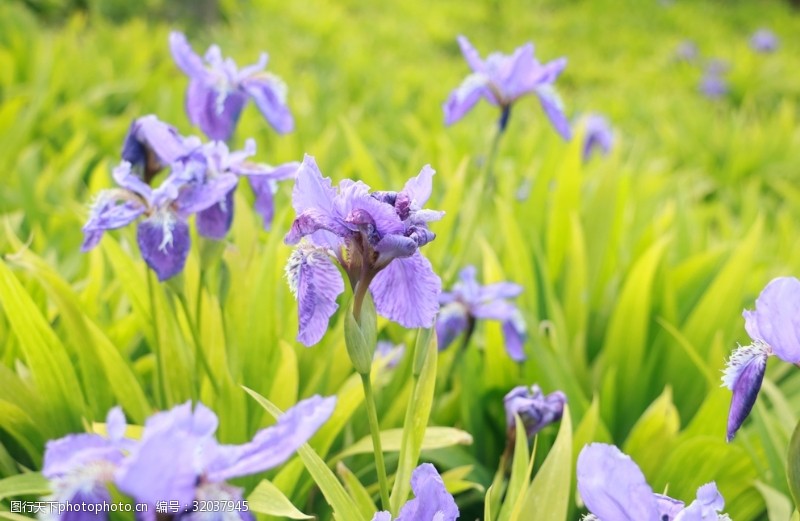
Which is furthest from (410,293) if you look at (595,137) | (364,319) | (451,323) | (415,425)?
(595,137)

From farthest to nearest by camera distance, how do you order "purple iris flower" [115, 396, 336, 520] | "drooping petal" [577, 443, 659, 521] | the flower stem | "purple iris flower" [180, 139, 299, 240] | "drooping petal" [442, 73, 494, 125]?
"drooping petal" [442, 73, 494, 125] → "purple iris flower" [180, 139, 299, 240] → the flower stem → "drooping petal" [577, 443, 659, 521] → "purple iris flower" [115, 396, 336, 520]

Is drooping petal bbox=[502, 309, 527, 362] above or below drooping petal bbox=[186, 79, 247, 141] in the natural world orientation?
below

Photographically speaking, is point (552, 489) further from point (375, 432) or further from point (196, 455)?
point (196, 455)

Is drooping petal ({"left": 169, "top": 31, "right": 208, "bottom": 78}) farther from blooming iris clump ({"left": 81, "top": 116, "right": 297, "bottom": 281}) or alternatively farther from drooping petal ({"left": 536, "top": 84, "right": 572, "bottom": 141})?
drooping petal ({"left": 536, "top": 84, "right": 572, "bottom": 141})

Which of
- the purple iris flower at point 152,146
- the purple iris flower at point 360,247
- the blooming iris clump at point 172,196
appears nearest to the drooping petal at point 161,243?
the blooming iris clump at point 172,196

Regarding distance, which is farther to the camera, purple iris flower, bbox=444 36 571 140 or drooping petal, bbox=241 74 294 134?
purple iris flower, bbox=444 36 571 140

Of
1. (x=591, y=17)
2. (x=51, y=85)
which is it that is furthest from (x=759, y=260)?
(x=591, y=17)

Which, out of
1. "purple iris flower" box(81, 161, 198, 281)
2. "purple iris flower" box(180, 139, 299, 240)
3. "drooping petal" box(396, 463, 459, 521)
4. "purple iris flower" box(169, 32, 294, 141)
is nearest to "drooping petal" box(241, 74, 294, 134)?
"purple iris flower" box(169, 32, 294, 141)
